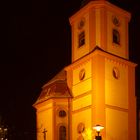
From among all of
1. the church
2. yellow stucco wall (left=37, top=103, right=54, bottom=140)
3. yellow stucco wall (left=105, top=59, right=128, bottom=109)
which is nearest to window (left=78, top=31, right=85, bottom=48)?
the church

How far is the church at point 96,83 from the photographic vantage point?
40.0 meters

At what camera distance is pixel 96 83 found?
39781 mm

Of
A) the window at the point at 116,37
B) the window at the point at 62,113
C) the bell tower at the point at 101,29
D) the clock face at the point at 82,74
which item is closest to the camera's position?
the bell tower at the point at 101,29

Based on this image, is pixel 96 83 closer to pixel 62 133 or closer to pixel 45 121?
pixel 62 133

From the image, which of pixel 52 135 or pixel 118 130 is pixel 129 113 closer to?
pixel 118 130

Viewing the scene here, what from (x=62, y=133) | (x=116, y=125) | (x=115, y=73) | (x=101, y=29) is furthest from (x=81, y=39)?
(x=62, y=133)

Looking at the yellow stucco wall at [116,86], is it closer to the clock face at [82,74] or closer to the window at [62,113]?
the clock face at [82,74]

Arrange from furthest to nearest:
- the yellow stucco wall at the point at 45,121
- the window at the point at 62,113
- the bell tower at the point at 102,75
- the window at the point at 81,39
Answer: the yellow stucco wall at the point at 45,121 < the window at the point at 62,113 < the window at the point at 81,39 < the bell tower at the point at 102,75

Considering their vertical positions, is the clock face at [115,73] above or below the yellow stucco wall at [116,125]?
above

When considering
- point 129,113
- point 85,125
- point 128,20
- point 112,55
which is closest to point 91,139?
point 85,125

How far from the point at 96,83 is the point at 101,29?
16.5ft

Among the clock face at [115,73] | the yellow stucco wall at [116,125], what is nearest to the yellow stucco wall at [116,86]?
the clock face at [115,73]

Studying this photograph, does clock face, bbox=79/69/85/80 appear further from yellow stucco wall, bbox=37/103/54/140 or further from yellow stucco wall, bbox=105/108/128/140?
yellow stucco wall, bbox=37/103/54/140

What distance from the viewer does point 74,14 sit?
44.5 m
